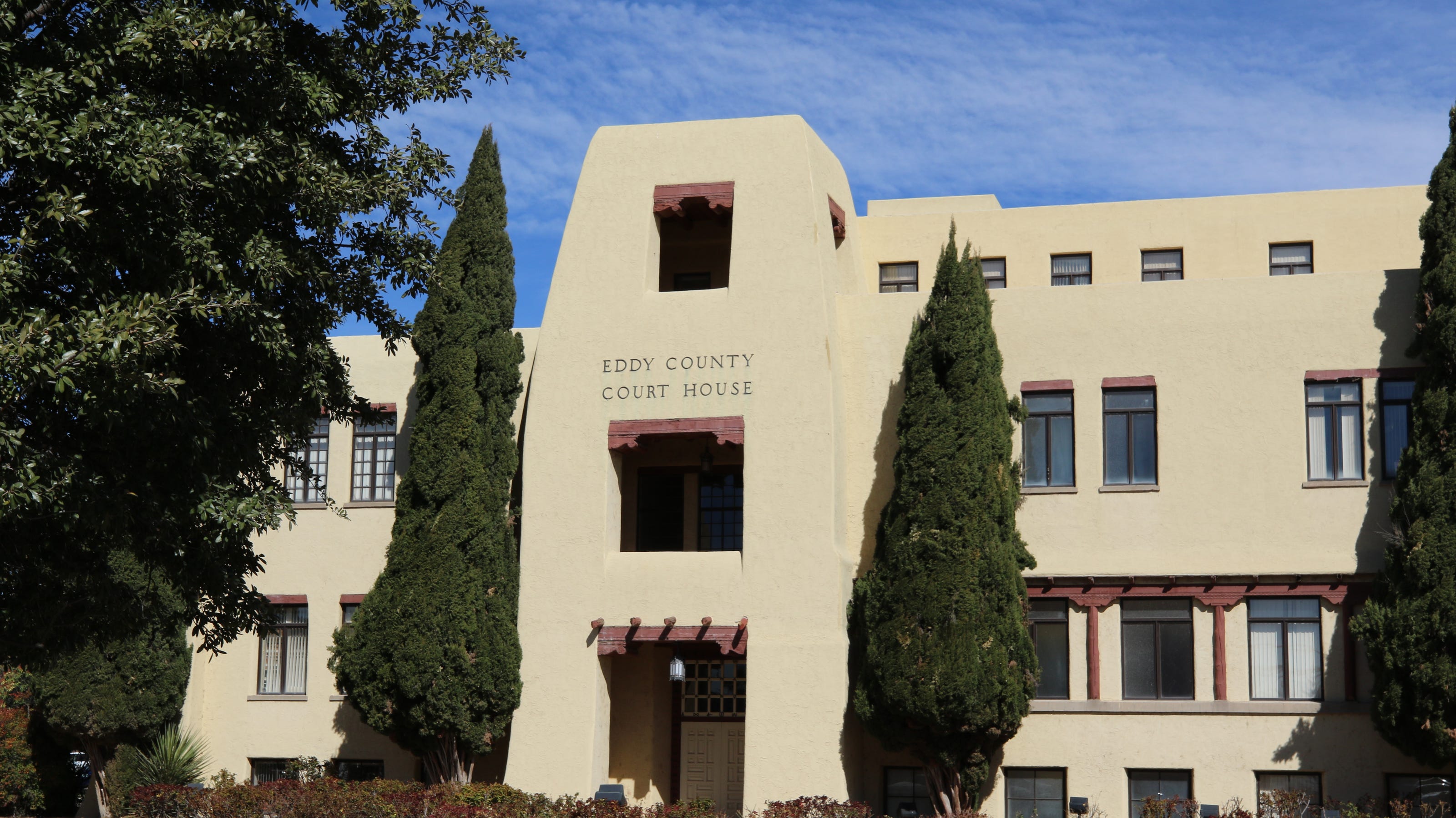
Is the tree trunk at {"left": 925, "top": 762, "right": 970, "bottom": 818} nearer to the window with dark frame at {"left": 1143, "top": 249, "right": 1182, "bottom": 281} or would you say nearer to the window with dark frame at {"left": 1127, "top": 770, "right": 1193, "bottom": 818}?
the window with dark frame at {"left": 1127, "top": 770, "right": 1193, "bottom": 818}

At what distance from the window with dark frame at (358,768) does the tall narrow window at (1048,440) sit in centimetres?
1161

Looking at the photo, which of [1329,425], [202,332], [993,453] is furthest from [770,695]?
[202,332]

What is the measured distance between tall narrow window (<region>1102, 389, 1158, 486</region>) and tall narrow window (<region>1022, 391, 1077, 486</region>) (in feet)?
1.79

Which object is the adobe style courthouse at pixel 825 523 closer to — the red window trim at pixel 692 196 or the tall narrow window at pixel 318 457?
the red window trim at pixel 692 196

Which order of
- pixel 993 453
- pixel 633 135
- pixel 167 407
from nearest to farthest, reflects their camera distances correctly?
pixel 167 407
pixel 993 453
pixel 633 135

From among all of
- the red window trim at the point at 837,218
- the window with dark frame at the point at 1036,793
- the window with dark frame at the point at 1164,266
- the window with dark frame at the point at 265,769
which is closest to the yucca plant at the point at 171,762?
the window with dark frame at the point at 265,769

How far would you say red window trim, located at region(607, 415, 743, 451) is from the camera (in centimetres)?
2348

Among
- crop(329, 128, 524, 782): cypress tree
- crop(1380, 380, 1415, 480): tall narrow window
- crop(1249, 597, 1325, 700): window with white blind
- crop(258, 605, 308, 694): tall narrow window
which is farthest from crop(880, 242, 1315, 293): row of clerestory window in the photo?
crop(258, 605, 308, 694): tall narrow window

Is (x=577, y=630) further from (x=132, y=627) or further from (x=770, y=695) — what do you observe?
(x=132, y=627)

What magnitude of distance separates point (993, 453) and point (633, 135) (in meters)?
8.17

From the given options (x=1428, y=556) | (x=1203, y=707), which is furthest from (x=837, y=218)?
(x=1428, y=556)

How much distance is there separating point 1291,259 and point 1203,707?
30.2ft

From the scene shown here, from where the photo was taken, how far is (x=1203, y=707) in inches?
865

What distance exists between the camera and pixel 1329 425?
73.5 feet
